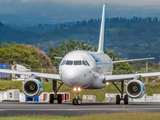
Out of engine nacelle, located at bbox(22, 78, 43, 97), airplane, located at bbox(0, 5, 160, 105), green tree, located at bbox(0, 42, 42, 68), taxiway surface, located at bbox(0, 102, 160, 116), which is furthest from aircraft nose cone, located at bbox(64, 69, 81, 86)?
green tree, located at bbox(0, 42, 42, 68)

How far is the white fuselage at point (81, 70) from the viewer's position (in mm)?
30938

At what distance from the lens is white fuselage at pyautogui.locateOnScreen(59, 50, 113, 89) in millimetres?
A: 30938

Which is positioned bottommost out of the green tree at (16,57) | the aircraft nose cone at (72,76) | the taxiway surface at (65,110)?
the taxiway surface at (65,110)

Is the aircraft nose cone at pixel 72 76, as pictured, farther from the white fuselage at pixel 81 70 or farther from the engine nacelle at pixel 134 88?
the engine nacelle at pixel 134 88

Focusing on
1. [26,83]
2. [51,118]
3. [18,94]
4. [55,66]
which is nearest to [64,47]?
[55,66]

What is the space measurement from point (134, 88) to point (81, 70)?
17.7ft

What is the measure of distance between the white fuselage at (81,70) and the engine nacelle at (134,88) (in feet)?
9.81

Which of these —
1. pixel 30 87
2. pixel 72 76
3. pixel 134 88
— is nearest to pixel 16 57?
pixel 30 87

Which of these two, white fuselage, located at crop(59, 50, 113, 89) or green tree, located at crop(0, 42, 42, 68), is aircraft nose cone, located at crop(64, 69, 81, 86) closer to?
white fuselage, located at crop(59, 50, 113, 89)

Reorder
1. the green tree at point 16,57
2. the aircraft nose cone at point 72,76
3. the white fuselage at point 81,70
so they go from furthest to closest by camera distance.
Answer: the green tree at point 16,57, the white fuselage at point 81,70, the aircraft nose cone at point 72,76

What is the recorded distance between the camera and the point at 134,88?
110ft

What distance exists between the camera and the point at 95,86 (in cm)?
3475

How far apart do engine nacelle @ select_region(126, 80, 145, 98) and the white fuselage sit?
2.99m

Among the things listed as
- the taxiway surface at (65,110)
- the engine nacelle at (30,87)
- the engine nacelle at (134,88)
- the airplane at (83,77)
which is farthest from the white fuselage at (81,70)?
the engine nacelle at (30,87)
